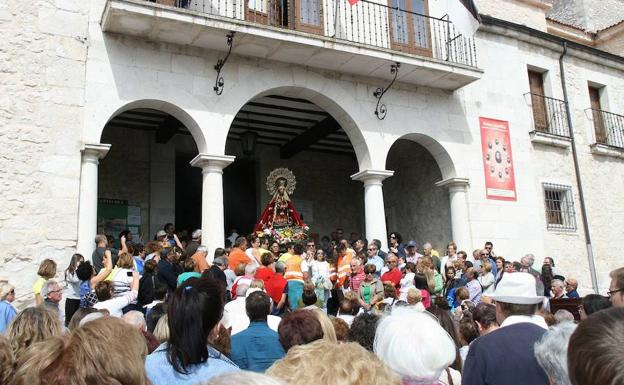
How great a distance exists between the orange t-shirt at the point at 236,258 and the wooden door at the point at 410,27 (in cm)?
601

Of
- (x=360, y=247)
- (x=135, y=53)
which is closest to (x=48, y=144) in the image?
(x=135, y=53)

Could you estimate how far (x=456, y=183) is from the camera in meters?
12.7

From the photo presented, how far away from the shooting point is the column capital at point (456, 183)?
41.4ft

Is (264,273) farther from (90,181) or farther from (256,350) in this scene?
(256,350)

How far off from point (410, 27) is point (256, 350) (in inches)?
409

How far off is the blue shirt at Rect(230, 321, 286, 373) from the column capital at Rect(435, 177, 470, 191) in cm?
941

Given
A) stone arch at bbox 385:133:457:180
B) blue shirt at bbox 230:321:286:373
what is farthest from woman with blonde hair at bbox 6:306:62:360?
stone arch at bbox 385:133:457:180

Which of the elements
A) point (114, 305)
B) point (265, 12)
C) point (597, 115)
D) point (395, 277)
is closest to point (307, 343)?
point (114, 305)

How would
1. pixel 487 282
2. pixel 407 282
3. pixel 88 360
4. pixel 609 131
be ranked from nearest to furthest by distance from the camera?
pixel 88 360 < pixel 407 282 < pixel 487 282 < pixel 609 131

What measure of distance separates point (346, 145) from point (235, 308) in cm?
1068

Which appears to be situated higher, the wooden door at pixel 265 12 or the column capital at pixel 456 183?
the wooden door at pixel 265 12

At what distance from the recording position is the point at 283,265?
27.6ft

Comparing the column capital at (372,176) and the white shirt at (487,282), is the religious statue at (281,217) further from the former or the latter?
the white shirt at (487,282)

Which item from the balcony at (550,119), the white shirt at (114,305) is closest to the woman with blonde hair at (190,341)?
the white shirt at (114,305)
